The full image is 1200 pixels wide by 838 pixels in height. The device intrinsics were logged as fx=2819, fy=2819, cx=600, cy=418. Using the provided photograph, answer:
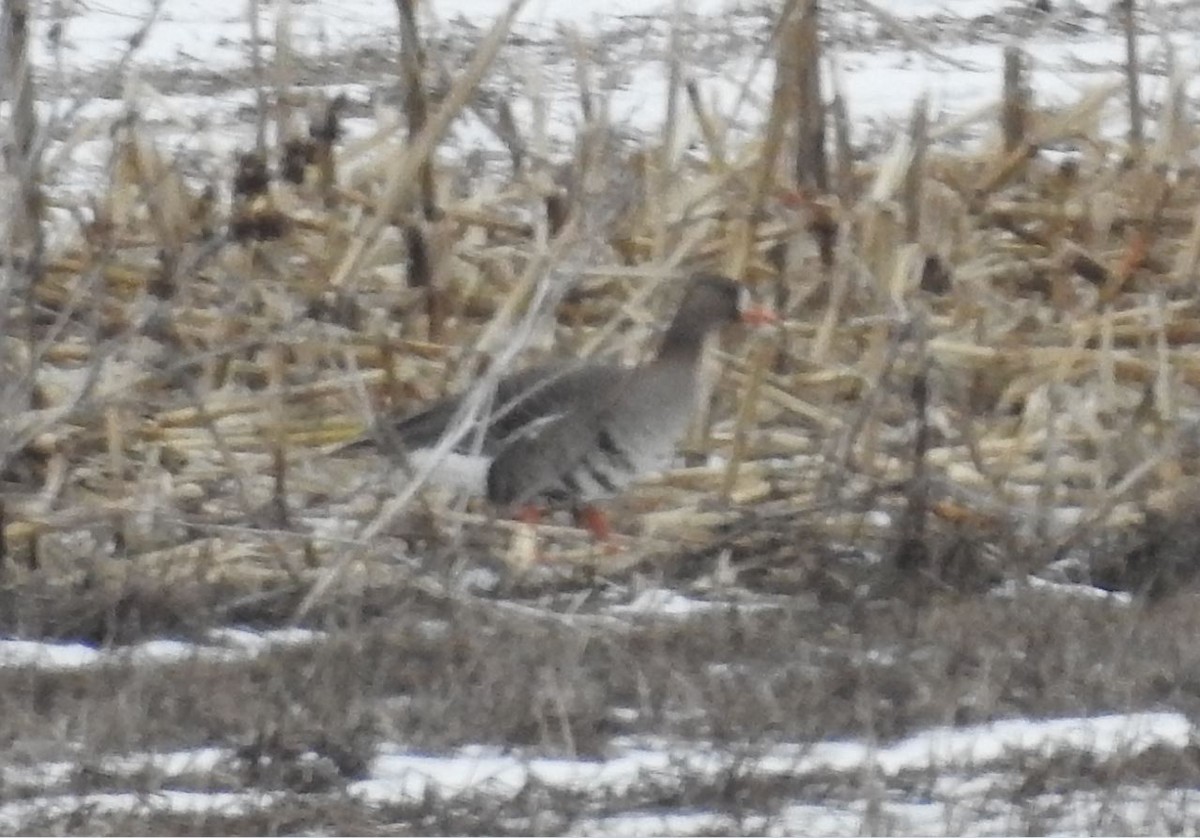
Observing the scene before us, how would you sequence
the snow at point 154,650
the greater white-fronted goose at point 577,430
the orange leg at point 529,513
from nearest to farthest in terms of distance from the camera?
the snow at point 154,650 → the greater white-fronted goose at point 577,430 → the orange leg at point 529,513

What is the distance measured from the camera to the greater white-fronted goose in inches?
275

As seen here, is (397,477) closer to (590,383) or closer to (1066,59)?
(590,383)

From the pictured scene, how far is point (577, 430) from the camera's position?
23.3ft

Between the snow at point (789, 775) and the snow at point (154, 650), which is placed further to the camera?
the snow at point (154, 650)

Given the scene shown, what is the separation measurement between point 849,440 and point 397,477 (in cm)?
118

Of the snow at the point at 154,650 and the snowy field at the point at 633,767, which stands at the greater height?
the snowy field at the point at 633,767

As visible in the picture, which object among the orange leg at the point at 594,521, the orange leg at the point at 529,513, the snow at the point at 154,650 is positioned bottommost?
the orange leg at the point at 529,513

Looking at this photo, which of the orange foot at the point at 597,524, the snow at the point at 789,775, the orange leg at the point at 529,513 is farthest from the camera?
the orange leg at the point at 529,513

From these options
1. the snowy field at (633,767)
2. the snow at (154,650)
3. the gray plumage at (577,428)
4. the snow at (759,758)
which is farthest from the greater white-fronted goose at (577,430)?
the snow at (759,758)

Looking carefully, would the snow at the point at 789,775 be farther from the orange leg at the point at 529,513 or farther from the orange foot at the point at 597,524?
the orange leg at the point at 529,513

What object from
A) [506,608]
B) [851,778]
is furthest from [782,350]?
[851,778]

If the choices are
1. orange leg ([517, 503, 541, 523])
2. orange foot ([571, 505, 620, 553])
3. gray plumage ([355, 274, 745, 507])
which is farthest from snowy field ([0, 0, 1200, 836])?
orange leg ([517, 503, 541, 523])

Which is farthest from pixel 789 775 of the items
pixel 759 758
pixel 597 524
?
pixel 597 524

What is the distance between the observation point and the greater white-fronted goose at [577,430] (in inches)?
275
